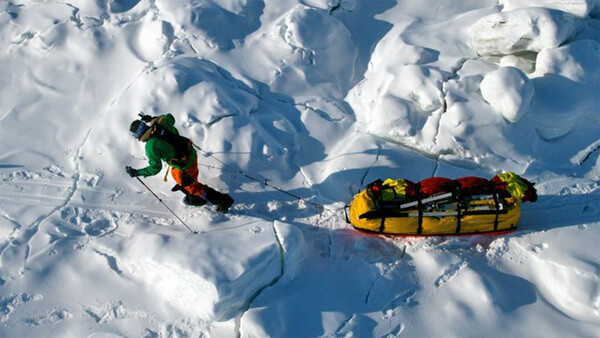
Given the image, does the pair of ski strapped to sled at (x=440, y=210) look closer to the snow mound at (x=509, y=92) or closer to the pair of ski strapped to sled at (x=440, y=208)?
the pair of ski strapped to sled at (x=440, y=208)

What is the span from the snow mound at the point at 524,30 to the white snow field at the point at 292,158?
0.03 meters

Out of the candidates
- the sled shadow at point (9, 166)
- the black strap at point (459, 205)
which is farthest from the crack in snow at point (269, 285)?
the sled shadow at point (9, 166)

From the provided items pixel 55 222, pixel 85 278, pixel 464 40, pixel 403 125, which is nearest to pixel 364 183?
pixel 403 125

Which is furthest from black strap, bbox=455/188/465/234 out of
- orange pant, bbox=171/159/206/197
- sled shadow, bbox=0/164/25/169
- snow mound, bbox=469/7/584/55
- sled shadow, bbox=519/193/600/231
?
sled shadow, bbox=0/164/25/169

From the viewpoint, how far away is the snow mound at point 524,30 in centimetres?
641

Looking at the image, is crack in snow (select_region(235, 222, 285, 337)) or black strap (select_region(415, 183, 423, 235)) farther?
black strap (select_region(415, 183, 423, 235))

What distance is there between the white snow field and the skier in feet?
0.79

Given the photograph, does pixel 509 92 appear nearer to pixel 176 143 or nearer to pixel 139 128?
pixel 176 143

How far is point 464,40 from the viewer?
7.13 meters

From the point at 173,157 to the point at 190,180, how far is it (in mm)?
445

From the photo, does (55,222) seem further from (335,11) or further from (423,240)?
(335,11)

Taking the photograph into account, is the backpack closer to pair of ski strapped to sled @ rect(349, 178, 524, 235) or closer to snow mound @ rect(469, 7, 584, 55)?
pair of ski strapped to sled @ rect(349, 178, 524, 235)

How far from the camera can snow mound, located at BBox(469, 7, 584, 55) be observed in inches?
252

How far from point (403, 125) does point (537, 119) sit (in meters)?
1.66
